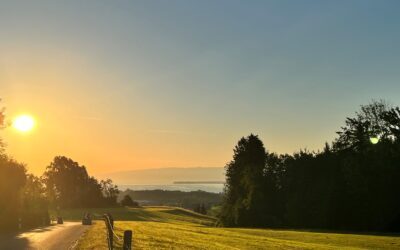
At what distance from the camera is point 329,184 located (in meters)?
86.1

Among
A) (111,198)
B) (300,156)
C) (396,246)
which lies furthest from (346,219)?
(111,198)

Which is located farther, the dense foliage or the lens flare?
the dense foliage

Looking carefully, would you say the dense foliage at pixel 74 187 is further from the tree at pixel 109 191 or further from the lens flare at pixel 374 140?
the lens flare at pixel 374 140

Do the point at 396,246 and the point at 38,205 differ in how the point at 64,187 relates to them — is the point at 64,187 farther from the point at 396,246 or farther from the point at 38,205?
the point at 396,246

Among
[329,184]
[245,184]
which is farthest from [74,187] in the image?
[329,184]

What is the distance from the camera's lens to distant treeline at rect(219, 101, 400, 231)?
265 feet

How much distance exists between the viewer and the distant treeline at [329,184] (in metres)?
80.8

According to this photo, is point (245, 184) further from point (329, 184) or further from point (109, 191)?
point (109, 191)

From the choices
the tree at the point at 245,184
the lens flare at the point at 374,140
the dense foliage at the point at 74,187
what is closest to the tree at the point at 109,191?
the dense foliage at the point at 74,187

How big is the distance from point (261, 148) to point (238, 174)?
8532mm

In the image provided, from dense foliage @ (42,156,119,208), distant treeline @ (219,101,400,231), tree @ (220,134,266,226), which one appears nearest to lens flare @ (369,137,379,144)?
distant treeline @ (219,101,400,231)

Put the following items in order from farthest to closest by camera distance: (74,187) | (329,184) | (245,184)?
(74,187)
(245,184)
(329,184)

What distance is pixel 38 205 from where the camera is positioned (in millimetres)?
A: 78375

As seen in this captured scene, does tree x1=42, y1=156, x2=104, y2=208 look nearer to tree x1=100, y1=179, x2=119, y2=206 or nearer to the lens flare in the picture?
tree x1=100, y1=179, x2=119, y2=206
